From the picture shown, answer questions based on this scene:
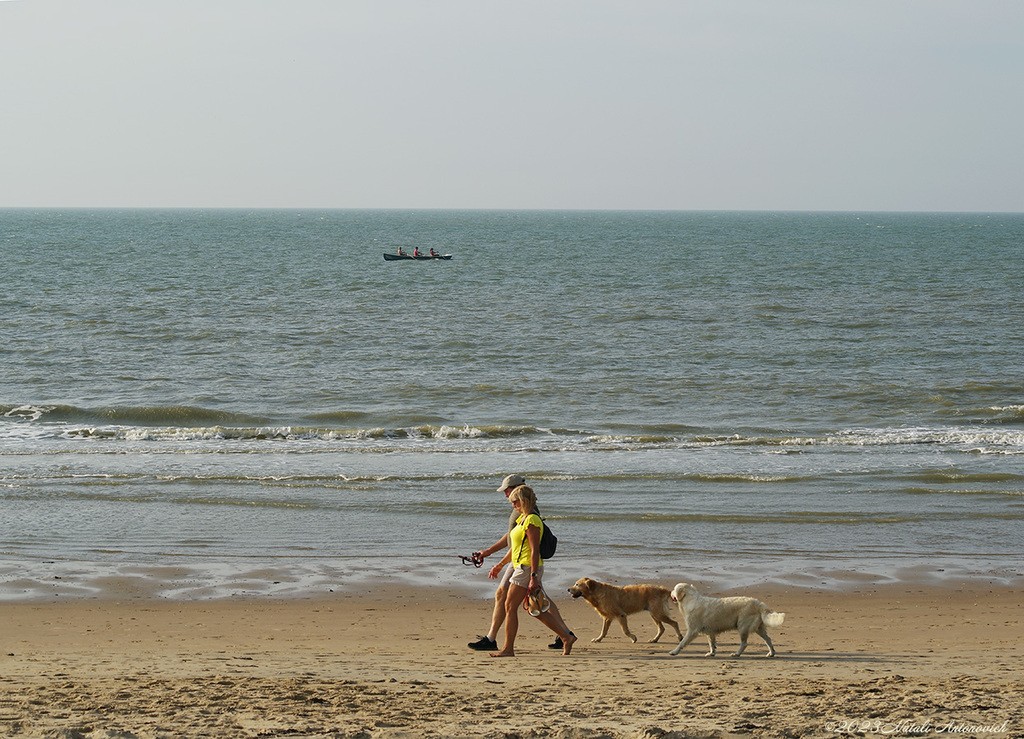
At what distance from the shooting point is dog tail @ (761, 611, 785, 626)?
7.34 m

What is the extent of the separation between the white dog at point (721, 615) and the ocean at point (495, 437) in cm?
251

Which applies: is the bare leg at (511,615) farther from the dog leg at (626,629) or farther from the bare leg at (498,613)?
the dog leg at (626,629)

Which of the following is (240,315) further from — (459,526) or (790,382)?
(459,526)

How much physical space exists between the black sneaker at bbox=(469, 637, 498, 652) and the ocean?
2.20 meters

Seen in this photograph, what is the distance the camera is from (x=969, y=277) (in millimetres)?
51156

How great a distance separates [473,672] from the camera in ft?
22.8

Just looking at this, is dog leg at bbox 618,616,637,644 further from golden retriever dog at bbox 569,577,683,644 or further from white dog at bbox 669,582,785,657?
white dog at bbox 669,582,785,657

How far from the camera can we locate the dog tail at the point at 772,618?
7340 millimetres

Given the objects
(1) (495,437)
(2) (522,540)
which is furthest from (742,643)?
(1) (495,437)

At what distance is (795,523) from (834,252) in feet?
211

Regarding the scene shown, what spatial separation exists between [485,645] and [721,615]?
1771 millimetres

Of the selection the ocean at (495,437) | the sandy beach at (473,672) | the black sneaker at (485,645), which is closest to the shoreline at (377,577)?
the ocean at (495,437)

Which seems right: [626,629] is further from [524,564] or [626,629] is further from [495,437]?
[495,437]

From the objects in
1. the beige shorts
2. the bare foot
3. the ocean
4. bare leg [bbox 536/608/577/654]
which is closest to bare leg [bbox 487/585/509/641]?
the beige shorts
